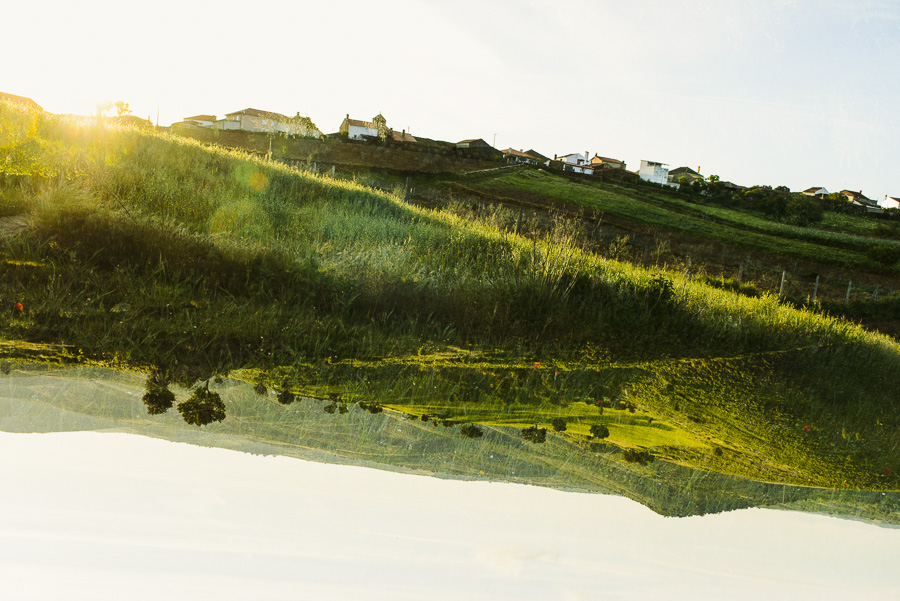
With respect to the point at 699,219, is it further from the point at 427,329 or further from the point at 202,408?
the point at 202,408

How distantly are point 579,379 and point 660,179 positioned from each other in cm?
8400

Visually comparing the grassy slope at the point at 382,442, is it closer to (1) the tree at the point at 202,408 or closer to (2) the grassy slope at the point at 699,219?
(1) the tree at the point at 202,408

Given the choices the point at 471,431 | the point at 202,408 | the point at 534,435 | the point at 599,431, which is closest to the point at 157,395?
the point at 202,408

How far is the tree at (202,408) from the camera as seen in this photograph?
3.00 meters

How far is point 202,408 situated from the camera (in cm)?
304

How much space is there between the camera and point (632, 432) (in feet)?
Answer: 11.8

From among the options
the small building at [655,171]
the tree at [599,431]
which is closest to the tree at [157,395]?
the tree at [599,431]

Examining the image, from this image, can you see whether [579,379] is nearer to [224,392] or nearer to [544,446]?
[544,446]

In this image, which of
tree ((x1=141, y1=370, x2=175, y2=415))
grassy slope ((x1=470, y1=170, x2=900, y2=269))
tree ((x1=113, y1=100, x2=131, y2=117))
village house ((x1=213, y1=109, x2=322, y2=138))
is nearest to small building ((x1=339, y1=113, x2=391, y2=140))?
village house ((x1=213, y1=109, x2=322, y2=138))

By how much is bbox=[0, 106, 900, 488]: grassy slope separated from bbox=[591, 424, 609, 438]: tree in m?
0.06

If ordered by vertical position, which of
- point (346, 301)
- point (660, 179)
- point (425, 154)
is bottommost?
point (346, 301)

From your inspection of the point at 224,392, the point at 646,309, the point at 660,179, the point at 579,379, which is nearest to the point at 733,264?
the point at 646,309

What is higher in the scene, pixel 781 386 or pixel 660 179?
pixel 660 179

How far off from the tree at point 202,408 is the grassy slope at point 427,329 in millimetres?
177
